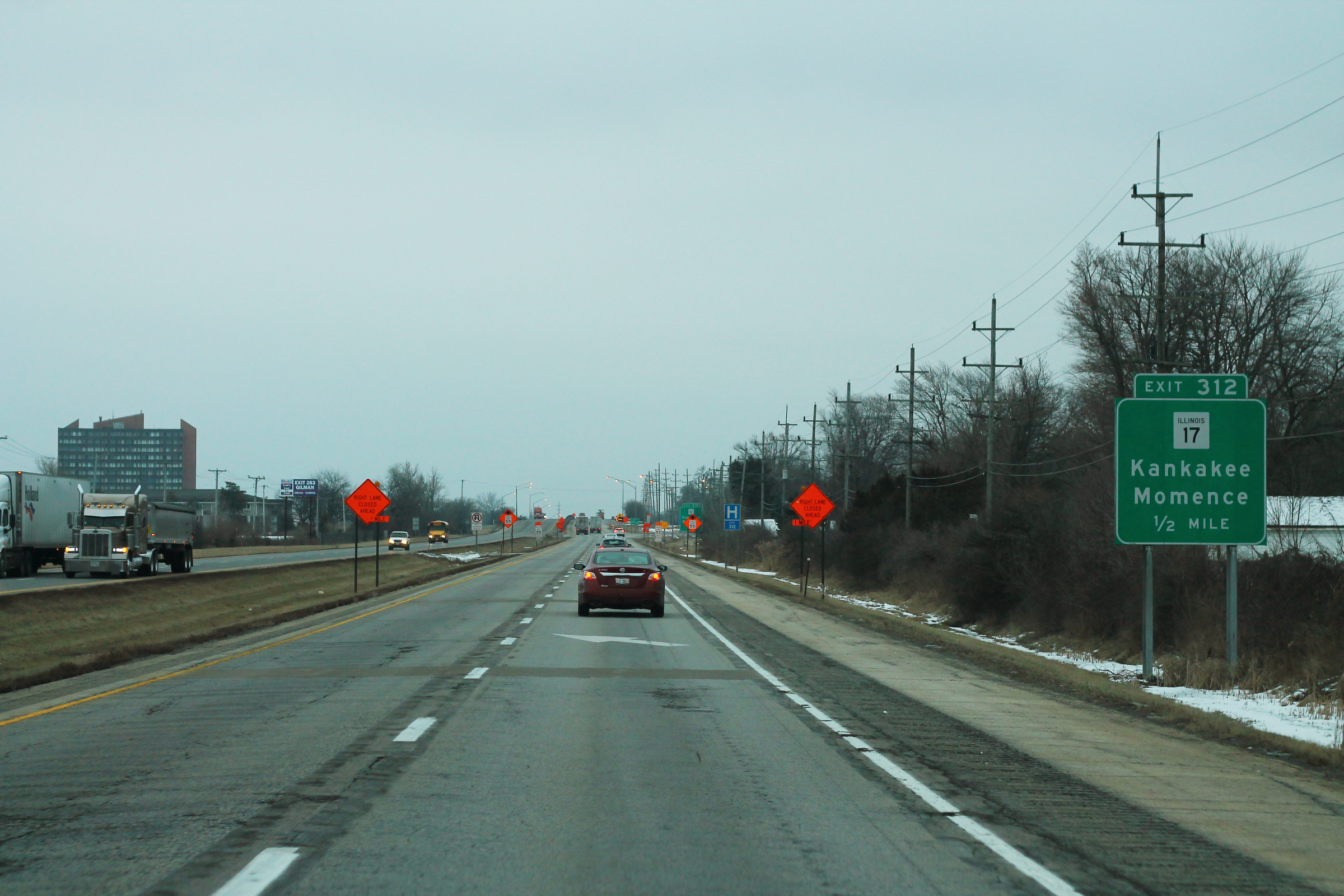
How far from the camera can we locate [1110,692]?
1528 cm

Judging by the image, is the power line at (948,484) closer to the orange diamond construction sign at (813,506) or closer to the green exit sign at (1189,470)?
the orange diamond construction sign at (813,506)

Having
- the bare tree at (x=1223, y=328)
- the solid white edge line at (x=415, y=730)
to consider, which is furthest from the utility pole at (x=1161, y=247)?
the solid white edge line at (x=415, y=730)

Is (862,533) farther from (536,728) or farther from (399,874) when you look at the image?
(399,874)

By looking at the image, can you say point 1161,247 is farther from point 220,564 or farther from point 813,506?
point 220,564

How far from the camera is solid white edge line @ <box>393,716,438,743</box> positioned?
405 inches

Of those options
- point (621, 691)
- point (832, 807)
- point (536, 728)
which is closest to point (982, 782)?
point (832, 807)

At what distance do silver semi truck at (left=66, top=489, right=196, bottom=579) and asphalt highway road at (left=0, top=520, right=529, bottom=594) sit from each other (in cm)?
63

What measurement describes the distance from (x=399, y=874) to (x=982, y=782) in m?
4.68

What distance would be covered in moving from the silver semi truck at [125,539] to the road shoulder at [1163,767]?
34.4m

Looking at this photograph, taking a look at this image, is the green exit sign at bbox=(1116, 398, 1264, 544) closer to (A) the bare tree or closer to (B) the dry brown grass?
(B) the dry brown grass

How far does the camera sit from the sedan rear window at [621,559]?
29.2 meters

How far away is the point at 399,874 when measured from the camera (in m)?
6.01

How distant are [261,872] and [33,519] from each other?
4507cm

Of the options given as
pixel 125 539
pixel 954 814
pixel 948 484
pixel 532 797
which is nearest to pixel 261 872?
pixel 532 797
